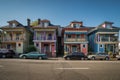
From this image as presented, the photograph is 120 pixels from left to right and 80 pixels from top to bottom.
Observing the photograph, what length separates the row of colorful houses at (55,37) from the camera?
38219mm

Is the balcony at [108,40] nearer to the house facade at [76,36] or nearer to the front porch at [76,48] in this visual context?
the house facade at [76,36]

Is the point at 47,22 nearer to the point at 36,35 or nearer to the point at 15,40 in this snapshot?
the point at 36,35

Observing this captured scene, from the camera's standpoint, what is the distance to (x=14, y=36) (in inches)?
1549

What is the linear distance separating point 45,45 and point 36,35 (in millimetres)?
3473

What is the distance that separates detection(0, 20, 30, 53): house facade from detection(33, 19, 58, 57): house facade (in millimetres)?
3154

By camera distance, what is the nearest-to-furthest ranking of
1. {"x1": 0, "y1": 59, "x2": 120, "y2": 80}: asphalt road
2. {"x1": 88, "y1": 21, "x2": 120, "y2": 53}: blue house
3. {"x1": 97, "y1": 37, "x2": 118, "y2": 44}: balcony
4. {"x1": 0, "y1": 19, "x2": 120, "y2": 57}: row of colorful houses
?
{"x1": 0, "y1": 59, "x2": 120, "y2": 80}: asphalt road, {"x1": 0, "y1": 19, "x2": 120, "y2": 57}: row of colorful houses, {"x1": 88, "y1": 21, "x2": 120, "y2": 53}: blue house, {"x1": 97, "y1": 37, "x2": 118, "y2": 44}: balcony

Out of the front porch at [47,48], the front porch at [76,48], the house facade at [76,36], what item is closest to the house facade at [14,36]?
the front porch at [47,48]

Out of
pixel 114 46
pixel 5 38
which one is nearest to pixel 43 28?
pixel 5 38

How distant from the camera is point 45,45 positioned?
39.8m

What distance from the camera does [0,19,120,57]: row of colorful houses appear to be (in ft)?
125

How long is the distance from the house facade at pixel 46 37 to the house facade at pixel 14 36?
3.15 metres

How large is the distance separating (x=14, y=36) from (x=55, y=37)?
412 inches

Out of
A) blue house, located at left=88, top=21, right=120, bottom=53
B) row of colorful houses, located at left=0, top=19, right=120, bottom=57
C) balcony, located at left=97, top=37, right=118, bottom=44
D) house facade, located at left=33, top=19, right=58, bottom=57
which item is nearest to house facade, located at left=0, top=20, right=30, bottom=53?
row of colorful houses, located at left=0, top=19, right=120, bottom=57

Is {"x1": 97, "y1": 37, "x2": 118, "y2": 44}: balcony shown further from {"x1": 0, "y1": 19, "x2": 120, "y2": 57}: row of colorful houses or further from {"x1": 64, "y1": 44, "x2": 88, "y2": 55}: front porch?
{"x1": 64, "y1": 44, "x2": 88, "y2": 55}: front porch
